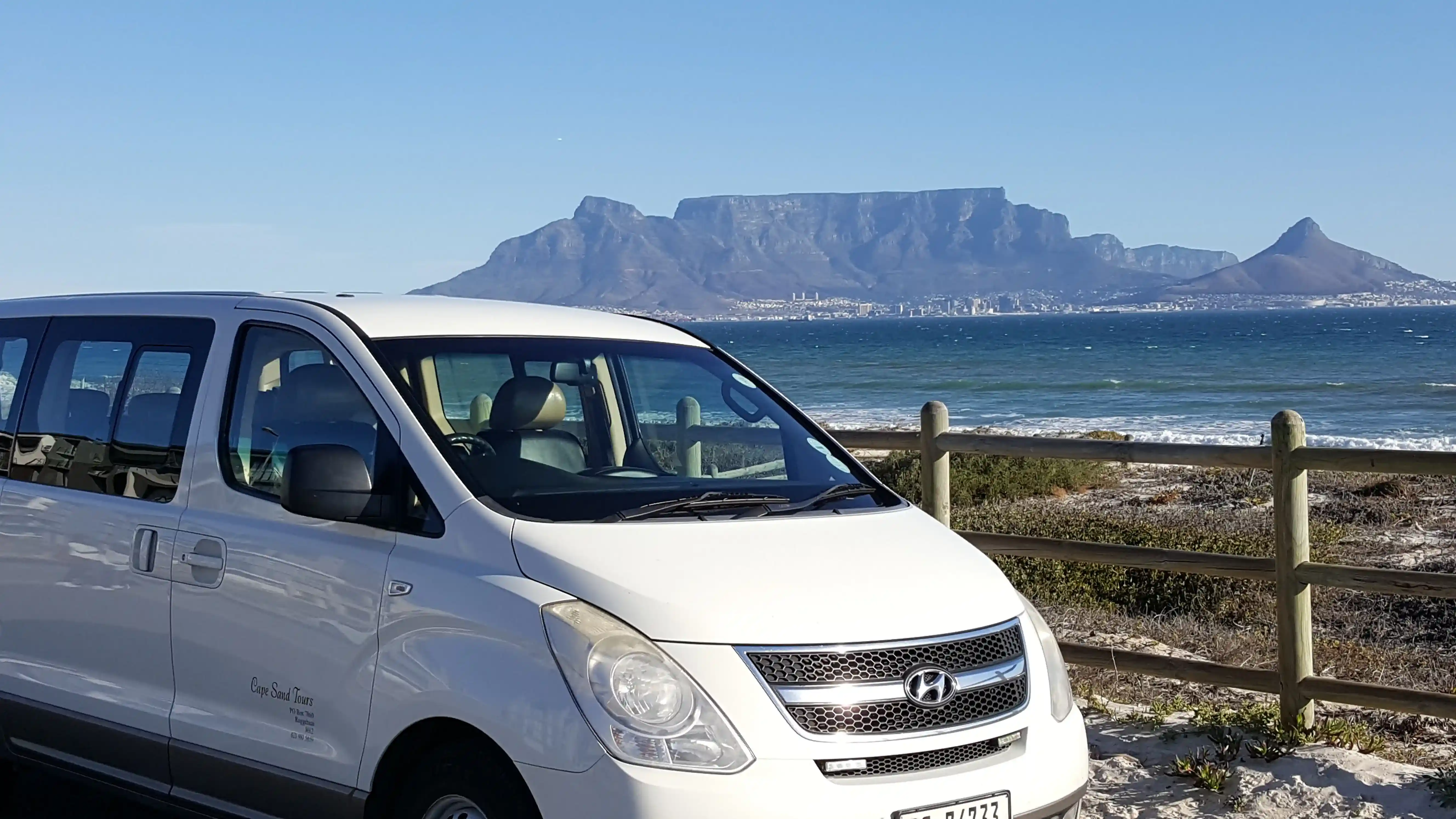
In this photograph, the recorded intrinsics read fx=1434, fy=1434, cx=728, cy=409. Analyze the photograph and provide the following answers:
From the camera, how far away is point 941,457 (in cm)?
732

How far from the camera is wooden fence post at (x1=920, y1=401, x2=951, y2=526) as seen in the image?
7.27 m

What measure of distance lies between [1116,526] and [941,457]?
12.9 feet

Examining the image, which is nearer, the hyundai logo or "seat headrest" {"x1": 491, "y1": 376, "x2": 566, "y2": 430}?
the hyundai logo

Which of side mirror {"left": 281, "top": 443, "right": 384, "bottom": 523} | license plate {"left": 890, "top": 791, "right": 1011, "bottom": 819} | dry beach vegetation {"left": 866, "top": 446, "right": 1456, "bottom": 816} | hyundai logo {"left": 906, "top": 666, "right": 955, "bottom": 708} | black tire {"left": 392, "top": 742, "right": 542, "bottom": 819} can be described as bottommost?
dry beach vegetation {"left": 866, "top": 446, "right": 1456, "bottom": 816}

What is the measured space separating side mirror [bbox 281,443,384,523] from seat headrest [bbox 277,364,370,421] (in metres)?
0.35

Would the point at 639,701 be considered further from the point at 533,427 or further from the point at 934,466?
the point at 934,466

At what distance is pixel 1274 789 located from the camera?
547 centimetres

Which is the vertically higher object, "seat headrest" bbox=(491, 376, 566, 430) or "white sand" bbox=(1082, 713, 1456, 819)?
"seat headrest" bbox=(491, 376, 566, 430)

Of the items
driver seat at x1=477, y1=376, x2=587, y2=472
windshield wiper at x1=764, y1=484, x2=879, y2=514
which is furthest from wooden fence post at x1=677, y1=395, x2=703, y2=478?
windshield wiper at x1=764, y1=484, x2=879, y2=514

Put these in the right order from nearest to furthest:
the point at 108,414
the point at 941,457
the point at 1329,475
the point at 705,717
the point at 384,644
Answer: the point at 705,717 → the point at 384,644 → the point at 108,414 → the point at 941,457 → the point at 1329,475

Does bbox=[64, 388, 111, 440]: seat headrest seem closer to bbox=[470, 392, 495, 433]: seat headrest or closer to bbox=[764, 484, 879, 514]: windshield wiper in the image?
bbox=[470, 392, 495, 433]: seat headrest

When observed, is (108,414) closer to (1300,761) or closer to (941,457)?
(941,457)

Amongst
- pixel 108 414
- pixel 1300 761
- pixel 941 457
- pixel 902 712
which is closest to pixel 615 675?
pixel 902 712

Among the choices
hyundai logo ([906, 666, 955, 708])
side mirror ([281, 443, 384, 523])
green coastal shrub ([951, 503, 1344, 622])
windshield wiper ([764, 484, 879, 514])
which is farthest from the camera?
green coastal shrub ([951, 503, 1344, 622])
